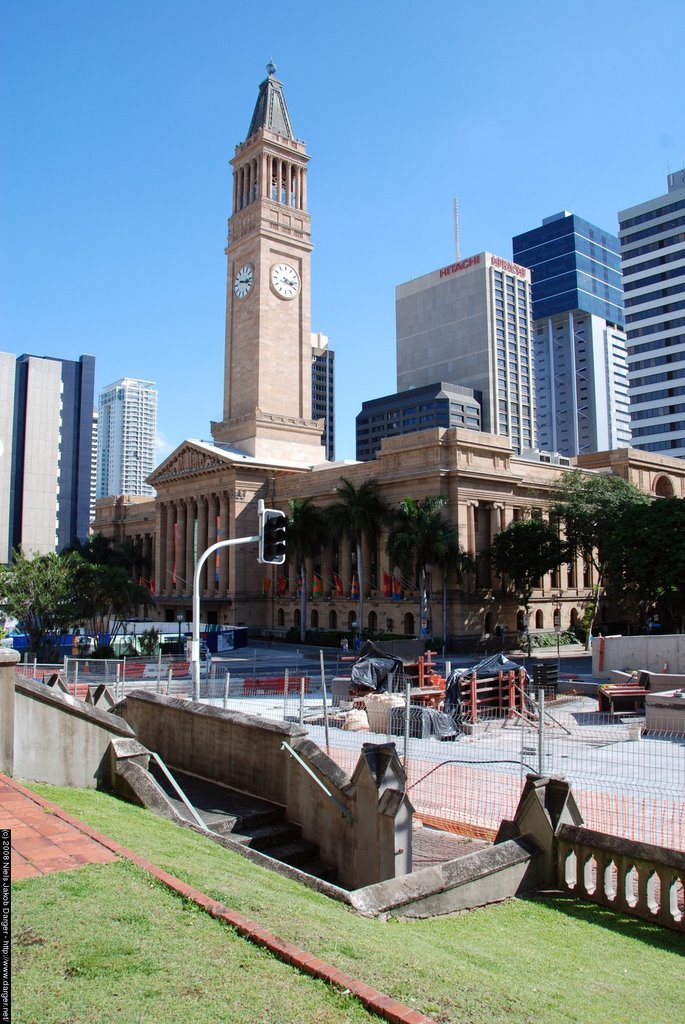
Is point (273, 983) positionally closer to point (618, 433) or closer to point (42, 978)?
point (42, 978)

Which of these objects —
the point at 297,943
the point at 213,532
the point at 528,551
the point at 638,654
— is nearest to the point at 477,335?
the point at 213,532

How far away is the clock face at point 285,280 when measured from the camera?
249 ft

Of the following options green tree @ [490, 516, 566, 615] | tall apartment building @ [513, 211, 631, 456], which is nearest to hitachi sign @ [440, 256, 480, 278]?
tall apartment building @ [513, 211, 631, 456]

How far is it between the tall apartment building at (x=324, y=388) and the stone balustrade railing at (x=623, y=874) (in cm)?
18001

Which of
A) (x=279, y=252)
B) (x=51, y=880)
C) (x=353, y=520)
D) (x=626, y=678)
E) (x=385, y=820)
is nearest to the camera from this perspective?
(x=51, y=880)

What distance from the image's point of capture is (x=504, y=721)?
22.5 m

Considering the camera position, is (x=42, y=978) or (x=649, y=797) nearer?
(x=42, y=978)

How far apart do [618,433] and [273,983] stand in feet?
642

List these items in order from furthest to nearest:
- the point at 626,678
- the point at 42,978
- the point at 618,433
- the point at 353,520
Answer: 1. the point at 618,433
2. the point at 353,520
3. the point at 626,678
4. the point at 42,978

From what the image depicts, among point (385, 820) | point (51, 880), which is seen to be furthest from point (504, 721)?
point (51, 880)

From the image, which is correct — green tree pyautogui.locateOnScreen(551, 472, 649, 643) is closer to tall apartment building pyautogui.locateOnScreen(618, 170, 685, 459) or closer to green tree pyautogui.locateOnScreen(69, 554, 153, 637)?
green tree pyautogui.locateOnScreen(69, 554, 153, 637)

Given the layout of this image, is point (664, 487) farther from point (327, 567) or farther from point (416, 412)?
point (416, 412)

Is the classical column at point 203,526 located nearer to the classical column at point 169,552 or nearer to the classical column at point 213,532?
the classical column at point 213,532

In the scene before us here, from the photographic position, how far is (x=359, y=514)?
2208 inches
